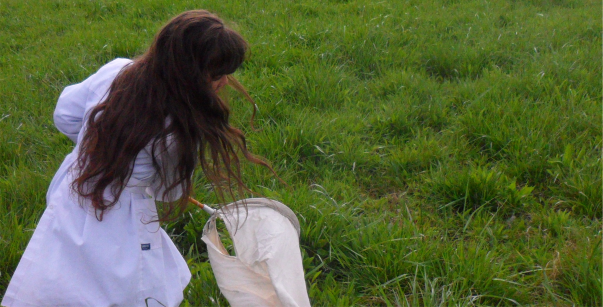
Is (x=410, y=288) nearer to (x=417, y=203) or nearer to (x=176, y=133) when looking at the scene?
(x=417, y=203)

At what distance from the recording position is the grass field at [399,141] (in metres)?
2.12

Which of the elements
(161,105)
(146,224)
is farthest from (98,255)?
(161,105)

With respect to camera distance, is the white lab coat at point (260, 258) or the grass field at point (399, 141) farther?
the grass field at point (399, 141)

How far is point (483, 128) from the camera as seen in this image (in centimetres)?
304

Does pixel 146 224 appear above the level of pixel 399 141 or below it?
above

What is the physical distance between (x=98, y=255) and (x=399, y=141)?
78.7 inches

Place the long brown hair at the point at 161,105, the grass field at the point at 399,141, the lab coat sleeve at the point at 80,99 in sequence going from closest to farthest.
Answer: the long brown hair at the point at 161,105 → the lab coat sleeve at the point at 80,99 → the grass field at the point at 399,141

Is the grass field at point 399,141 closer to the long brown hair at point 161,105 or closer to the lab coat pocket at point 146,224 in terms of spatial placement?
the lab coat pocket at point 146,224

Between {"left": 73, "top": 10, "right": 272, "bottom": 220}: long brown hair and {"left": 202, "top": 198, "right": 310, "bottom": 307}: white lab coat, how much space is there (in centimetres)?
45

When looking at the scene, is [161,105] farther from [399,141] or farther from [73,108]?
[399,141]

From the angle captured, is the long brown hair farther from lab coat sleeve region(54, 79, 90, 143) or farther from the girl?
lab coat sleeve region(54, 79, 90, 143)

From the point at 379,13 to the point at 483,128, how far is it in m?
2.27

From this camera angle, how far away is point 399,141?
10.2ft

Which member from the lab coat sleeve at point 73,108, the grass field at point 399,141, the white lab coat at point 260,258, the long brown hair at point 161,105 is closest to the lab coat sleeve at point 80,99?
the lab coat sleeve at point 73,108
